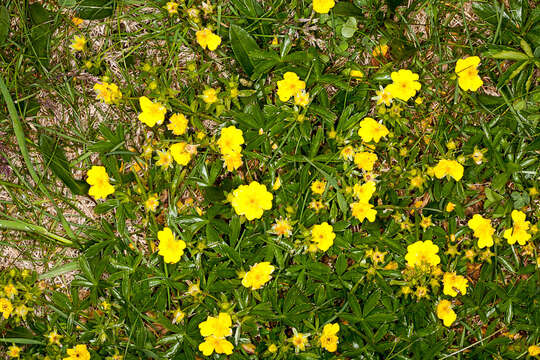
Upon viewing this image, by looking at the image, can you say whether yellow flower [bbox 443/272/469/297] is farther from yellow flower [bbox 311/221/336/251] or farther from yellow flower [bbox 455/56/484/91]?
yellow flower [bbox 455/56/484/91]

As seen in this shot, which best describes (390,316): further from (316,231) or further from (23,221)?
(23,221)

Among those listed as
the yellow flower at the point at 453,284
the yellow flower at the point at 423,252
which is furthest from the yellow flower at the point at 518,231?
the yellow flower at the point at 423,252

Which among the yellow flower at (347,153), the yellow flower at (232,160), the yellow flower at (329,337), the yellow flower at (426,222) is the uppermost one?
the yellow flower at (232,160)

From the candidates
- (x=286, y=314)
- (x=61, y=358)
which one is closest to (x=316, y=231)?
(x=286, y=314)

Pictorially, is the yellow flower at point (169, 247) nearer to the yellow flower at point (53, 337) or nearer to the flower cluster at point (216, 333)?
the flower cluster at point (216, 333)

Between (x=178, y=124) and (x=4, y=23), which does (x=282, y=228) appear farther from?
(x=4, y=23)

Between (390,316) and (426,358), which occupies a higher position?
(390,316)
